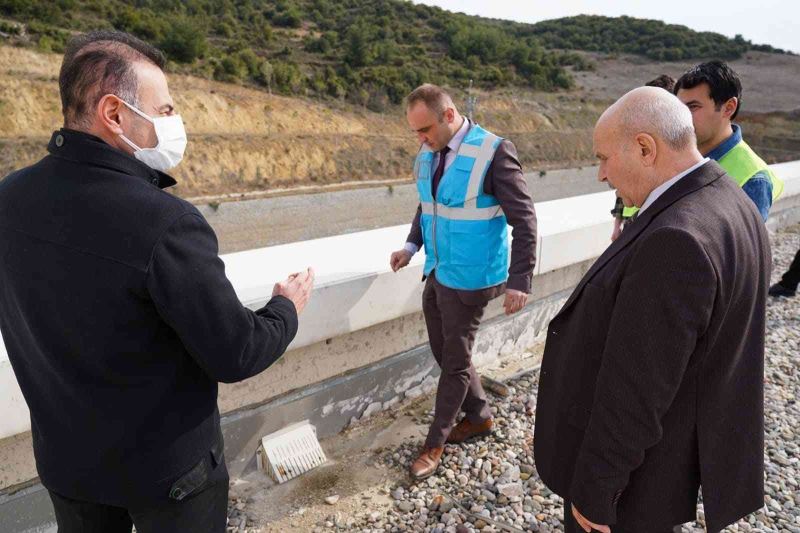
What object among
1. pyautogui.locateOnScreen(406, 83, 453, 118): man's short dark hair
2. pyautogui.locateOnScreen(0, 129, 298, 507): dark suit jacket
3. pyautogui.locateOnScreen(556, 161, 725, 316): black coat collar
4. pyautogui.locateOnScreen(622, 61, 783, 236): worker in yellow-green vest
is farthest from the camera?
pyautogui.locateOnScreen(406, 83, 453, 118): man's short dark hair

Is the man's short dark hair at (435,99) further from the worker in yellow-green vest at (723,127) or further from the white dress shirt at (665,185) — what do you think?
the white dress shirt at (665,185)

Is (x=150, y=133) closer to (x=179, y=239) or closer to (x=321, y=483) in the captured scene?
(x=179, y=239)

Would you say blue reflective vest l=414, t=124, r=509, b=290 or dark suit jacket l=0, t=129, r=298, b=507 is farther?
blue reflective vest l=414, t=124, r=509, b=290

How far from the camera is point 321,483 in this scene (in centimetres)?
307

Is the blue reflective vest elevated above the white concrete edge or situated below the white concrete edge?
above

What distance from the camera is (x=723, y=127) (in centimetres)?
282

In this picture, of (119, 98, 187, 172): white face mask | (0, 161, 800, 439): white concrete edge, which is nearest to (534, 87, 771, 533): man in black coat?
(119, 98, 187, 172): white face mask

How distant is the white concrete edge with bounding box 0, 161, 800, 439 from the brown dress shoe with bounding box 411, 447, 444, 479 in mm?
754

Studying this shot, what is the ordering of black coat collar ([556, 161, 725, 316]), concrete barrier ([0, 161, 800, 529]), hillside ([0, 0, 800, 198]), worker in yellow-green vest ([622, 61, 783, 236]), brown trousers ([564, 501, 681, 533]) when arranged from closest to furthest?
black coat collar ([556, 161, 725, 316])
brown trousers ([564, 501, 681, 533])
worker in yellow-green vest ([622, 61, 783, 236])
concrete barrier ([0, 161, 800, 529])
hillside ([0, 0, 800, 198])

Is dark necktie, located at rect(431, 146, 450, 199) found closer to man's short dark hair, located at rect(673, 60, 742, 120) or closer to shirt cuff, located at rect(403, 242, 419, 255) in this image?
shirt cuff, located at rect(403, 242, 419, 255)

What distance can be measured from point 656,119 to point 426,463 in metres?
2.18

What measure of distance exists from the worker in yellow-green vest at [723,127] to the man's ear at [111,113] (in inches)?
98.1

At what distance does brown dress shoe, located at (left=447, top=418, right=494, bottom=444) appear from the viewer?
337cm

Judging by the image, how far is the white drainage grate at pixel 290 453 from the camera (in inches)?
120
